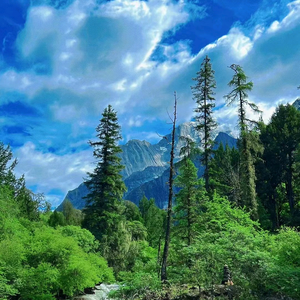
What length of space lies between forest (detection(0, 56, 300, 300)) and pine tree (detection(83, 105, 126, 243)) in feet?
0.33

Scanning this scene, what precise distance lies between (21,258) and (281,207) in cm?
3094

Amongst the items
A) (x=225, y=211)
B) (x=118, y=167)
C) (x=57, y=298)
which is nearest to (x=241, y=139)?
(x=225, y=211)

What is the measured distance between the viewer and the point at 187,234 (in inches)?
857

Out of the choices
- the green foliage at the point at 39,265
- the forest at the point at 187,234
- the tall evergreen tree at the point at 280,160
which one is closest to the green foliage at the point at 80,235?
the forest at the point at 187,234

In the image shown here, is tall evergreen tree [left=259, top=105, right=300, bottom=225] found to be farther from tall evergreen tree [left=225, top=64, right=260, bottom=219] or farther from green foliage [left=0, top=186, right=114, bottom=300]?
green foliage [left=0, top=186, right=114, bottom=300]

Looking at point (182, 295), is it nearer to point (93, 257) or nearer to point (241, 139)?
point (93, 257)

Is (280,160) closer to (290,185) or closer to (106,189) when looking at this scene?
(290,185)

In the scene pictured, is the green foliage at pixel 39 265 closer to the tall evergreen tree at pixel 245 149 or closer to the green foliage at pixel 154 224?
the tall evergreen tree at pixel 245 149

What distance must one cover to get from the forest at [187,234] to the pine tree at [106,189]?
0.33 feet

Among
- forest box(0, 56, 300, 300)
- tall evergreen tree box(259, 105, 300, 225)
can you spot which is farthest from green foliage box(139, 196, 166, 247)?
tall evergreen tree box(259, 105, 300, 225)

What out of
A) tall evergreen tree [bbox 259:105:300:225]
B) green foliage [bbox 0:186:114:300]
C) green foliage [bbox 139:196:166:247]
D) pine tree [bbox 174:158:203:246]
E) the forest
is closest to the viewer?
the forest

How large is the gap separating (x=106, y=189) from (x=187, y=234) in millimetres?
10627

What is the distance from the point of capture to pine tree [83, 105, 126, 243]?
2828 cm

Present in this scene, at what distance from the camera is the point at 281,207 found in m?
37.2
